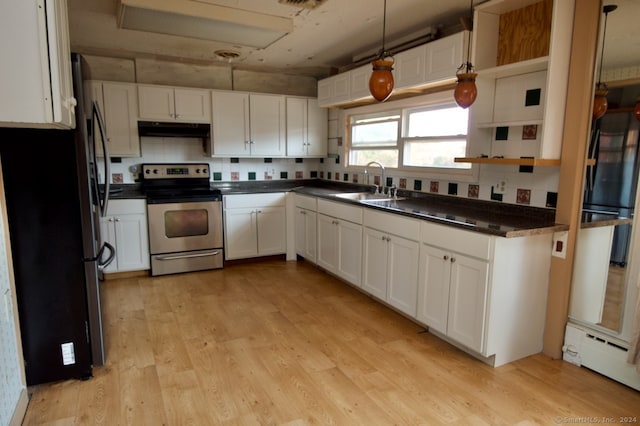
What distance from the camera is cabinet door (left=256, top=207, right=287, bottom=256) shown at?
15.1ft

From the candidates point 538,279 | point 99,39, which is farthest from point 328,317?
point 99,39

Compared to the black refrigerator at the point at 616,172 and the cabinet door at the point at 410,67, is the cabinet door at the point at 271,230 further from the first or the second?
the black refrigerator at the point at 616,172

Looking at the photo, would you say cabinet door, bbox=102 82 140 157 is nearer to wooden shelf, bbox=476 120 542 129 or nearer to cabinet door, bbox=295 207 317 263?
cabinet door, bbox=295 207 317 263

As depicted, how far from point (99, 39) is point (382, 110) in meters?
2.80

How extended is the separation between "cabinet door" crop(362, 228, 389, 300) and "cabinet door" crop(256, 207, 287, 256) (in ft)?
5.00

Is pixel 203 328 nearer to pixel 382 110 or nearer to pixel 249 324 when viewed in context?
pixel 249 324

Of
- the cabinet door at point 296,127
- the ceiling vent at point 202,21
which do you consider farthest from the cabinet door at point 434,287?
the cabinet door at point 296,127

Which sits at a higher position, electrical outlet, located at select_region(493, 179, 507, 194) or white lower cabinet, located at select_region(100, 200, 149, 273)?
electrical outlet, located at select_region(493, 179, 507, 194)

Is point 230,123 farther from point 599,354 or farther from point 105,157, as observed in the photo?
point 599,354

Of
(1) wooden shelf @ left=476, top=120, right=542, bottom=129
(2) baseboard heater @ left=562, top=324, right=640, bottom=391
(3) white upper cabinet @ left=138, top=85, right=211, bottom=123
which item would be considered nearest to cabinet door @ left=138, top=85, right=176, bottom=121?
(3) white upper cabinet @ left=138, top=85, right=211, bottom=123

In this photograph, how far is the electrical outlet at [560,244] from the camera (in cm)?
244

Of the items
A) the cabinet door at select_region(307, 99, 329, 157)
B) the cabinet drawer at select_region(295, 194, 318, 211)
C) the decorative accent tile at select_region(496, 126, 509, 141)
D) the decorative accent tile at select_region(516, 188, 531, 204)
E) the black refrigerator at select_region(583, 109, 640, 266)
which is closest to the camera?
the black refrigerator at select_region(583, 109, 640, 266)

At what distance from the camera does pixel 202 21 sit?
286 centimetres

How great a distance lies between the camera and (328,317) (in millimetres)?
3158
